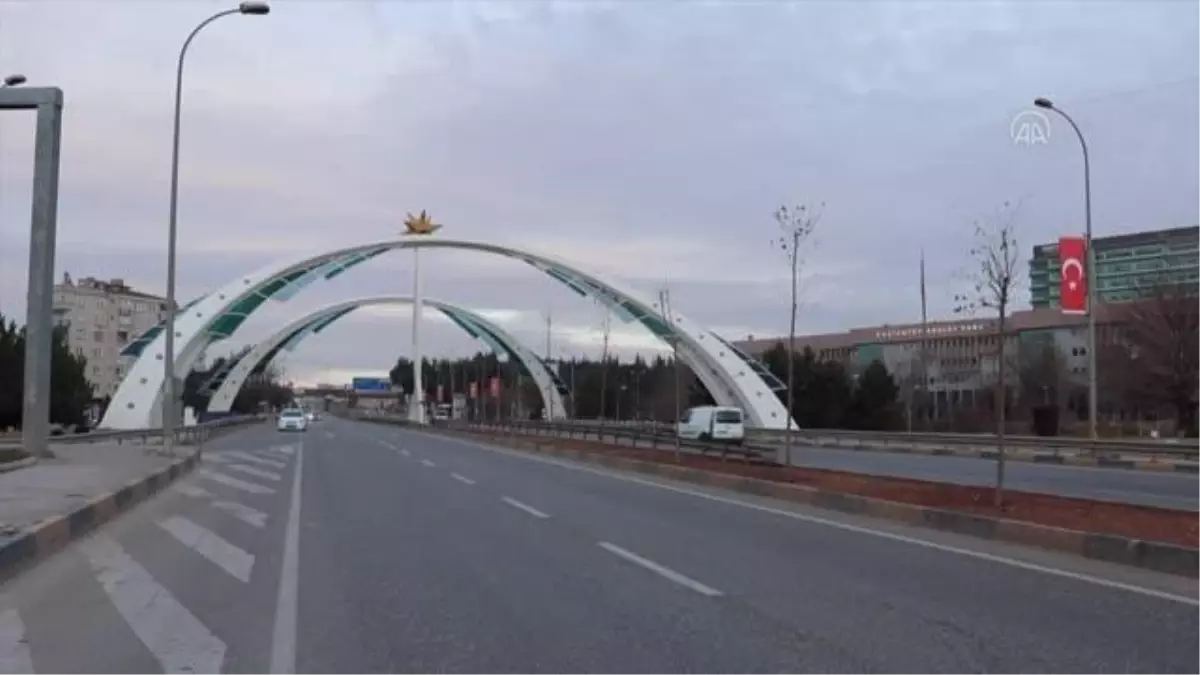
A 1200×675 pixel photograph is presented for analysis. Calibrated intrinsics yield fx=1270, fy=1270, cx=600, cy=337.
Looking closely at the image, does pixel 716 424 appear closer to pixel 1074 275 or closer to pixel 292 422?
pixel 1074 275

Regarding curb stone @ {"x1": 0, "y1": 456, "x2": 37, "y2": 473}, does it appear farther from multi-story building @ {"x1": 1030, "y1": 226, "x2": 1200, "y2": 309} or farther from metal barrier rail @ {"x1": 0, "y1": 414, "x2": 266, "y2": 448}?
multi-story building @ {"x1": 1030, "y1": 226, "x2": 1200, "y2": 309}

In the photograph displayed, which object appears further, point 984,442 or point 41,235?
point 984,442

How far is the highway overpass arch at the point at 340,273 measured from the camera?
8888 cm

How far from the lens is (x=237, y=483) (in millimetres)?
28750

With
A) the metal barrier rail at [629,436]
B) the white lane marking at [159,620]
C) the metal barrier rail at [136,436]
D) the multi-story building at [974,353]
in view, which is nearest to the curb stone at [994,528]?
the metal barrier rail at [629,436]

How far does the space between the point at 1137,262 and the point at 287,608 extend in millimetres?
74028

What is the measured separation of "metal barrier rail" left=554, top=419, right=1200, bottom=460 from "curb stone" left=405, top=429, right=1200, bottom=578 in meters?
10.8

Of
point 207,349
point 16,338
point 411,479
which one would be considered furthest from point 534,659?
point 207,349

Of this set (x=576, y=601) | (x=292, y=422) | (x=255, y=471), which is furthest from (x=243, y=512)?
(x=292, y=422)

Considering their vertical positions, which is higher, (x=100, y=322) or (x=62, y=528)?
(x=100, y=322)

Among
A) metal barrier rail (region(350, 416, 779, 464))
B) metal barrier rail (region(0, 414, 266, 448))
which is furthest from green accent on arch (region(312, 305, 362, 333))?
metal barrier rail (region(0, 414, 266, 448))

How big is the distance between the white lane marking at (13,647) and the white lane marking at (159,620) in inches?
30.5

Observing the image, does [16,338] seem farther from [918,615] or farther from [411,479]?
[918,615]

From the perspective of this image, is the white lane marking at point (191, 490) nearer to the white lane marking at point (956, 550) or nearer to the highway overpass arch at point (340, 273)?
the white lane marking at point (956, 550)
